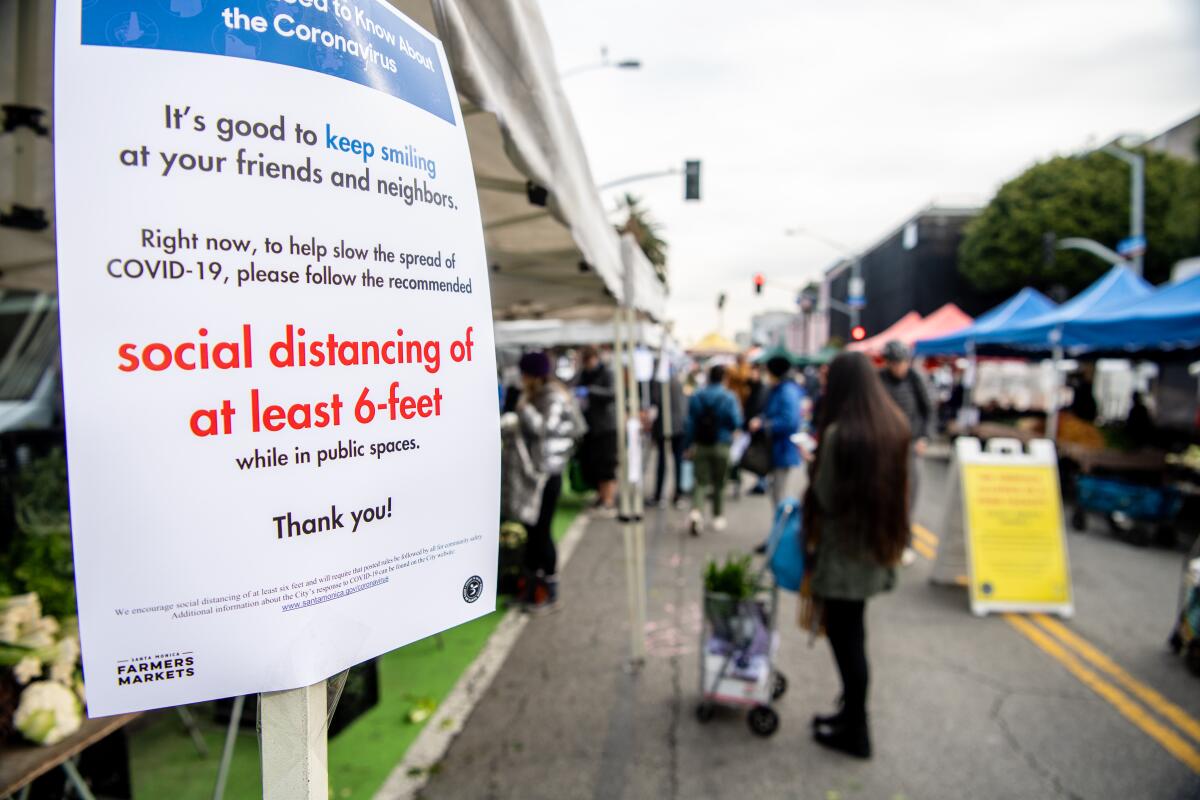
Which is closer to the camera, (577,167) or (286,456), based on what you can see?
(286,456)

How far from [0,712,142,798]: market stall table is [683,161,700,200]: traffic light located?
1442 cm

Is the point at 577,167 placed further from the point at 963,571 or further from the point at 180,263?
the point at 963,571

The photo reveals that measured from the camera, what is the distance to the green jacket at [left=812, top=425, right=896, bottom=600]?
10.2 feet

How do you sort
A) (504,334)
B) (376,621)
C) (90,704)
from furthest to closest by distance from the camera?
1. (504,334)
2. (376,621)
3. (90,704)

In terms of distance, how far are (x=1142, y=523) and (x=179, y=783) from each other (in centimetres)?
908

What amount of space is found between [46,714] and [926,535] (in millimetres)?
7925

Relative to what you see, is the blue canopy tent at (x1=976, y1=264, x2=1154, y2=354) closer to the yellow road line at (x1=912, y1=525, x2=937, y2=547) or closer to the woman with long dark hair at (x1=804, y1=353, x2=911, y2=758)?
the yellow road line at (x1=912, y1=525, x2=937, y2=547)

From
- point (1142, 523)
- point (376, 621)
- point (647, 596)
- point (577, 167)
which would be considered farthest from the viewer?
point (1142, 523)

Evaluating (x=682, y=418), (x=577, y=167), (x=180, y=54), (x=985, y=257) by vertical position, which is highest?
(x=985, y=257)

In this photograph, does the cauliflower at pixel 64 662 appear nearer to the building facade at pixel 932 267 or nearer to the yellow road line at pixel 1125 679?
the yellow road line at pixel 1125 679

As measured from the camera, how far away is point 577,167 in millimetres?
2158

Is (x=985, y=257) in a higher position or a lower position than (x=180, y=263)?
higher

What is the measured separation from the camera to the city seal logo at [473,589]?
1097mm

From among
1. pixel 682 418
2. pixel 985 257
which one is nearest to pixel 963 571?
pixel 682 418
